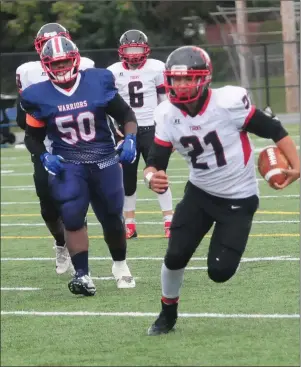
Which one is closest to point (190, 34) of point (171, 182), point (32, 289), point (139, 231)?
point (171, 182)

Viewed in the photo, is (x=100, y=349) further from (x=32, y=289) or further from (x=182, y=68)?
(x=32, y=289)

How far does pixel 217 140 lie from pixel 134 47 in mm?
3814

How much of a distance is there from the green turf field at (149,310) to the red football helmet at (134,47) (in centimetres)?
159

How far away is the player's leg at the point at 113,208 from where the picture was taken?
7.07 m

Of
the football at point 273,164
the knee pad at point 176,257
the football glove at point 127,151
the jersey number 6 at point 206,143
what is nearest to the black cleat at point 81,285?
the football glove at point 127,151

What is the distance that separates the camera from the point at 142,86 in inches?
374

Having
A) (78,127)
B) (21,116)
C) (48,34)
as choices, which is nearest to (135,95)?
(48,34)

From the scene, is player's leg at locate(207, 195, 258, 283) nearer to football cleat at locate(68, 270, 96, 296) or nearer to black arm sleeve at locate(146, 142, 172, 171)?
black arm sleeve at locate(146, 142, 172, 171)

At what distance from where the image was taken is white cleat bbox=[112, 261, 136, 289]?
7328mm

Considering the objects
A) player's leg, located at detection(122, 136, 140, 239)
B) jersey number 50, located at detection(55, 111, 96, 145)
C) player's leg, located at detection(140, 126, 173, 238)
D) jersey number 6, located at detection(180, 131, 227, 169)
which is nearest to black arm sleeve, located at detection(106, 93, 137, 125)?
jersey number 50, located at detection(55, 111, 96, 145)

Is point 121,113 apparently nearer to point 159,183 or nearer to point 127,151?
point 127,151

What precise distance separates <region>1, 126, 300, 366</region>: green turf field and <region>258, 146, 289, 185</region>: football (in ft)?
2.66

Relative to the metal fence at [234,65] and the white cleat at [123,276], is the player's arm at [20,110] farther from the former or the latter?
the metal fence at [234,65]

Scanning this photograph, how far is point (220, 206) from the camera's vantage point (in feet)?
19.1
